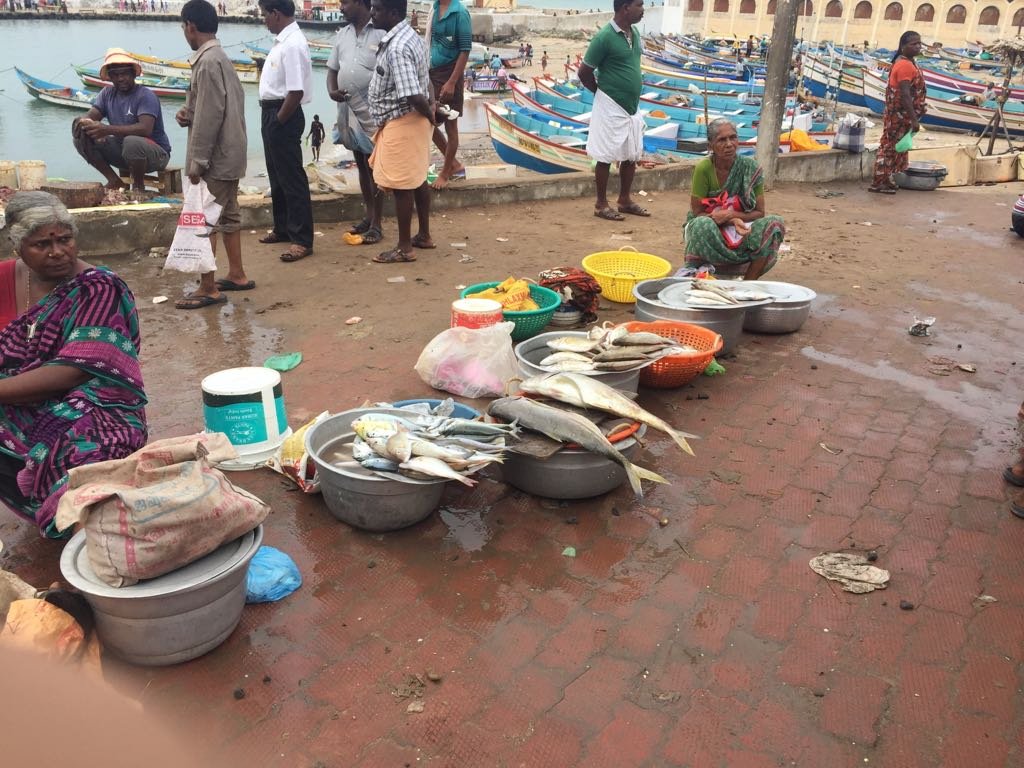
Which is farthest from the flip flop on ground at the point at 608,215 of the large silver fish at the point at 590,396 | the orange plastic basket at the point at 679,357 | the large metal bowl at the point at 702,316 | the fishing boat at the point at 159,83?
the fishing boat at the point at 159,83

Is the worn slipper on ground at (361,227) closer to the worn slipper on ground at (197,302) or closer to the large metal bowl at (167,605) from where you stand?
the worn slipper on ground at (197,302)

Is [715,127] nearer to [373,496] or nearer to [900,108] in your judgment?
[373,496]

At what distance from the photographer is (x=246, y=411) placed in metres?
3.55

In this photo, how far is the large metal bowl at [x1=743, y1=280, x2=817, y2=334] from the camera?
17.3 feet

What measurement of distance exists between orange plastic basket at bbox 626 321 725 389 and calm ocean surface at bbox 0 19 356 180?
16211 millimetres

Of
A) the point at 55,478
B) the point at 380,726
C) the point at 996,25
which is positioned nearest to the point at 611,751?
the point at 380,726

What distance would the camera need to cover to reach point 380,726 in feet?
7.59

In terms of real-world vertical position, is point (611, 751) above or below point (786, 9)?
below

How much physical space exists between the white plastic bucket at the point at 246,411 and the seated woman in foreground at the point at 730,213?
325 centimetres

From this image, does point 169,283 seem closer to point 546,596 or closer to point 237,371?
point 237,371

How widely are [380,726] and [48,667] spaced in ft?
6.19

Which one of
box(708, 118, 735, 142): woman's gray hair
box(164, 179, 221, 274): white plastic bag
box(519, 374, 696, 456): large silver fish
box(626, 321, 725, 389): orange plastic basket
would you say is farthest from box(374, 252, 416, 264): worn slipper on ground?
box(519, 374, 696, 456): large silver fish

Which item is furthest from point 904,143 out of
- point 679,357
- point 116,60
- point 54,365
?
point 54,365

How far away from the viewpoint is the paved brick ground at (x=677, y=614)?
7.55ft
